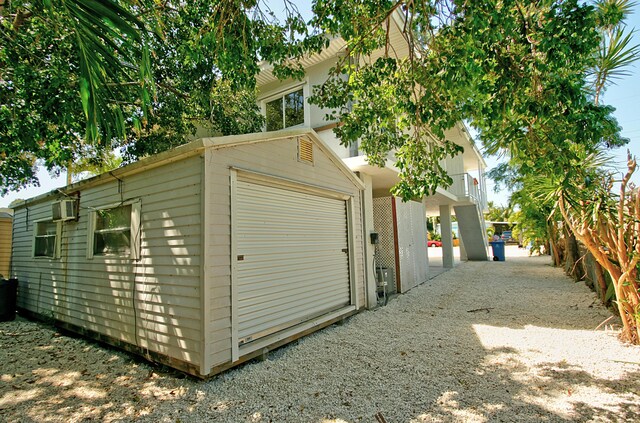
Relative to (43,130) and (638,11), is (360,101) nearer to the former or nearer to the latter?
(638,11)

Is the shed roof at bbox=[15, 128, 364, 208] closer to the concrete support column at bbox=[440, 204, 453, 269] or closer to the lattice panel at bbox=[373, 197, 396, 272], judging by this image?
the lattice panel at bbox=[373, 197, 396, 272]

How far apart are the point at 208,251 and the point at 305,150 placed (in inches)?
105

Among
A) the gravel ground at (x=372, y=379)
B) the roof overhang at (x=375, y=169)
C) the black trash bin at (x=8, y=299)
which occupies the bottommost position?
the gravel ground at (x=372, y=379)

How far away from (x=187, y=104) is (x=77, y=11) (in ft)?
21.1

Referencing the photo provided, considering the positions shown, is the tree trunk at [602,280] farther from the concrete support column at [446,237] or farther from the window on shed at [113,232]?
the window on shed at [113,232]

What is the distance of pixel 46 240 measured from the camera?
6.65 m

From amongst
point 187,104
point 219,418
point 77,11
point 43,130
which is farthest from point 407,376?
point 187,104

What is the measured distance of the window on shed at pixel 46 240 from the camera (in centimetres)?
626

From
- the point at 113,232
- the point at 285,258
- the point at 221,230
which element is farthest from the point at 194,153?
the point at 113,232

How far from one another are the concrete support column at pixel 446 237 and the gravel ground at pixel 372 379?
824 centimetres

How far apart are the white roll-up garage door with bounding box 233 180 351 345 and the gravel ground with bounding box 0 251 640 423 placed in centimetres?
52

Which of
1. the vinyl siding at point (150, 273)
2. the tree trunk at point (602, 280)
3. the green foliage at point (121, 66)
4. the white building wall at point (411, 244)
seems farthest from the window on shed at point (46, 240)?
the tree trunk at point (602, 280)

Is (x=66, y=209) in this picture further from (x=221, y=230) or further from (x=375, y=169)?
(x=375, y=169)

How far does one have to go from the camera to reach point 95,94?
7.80ft
